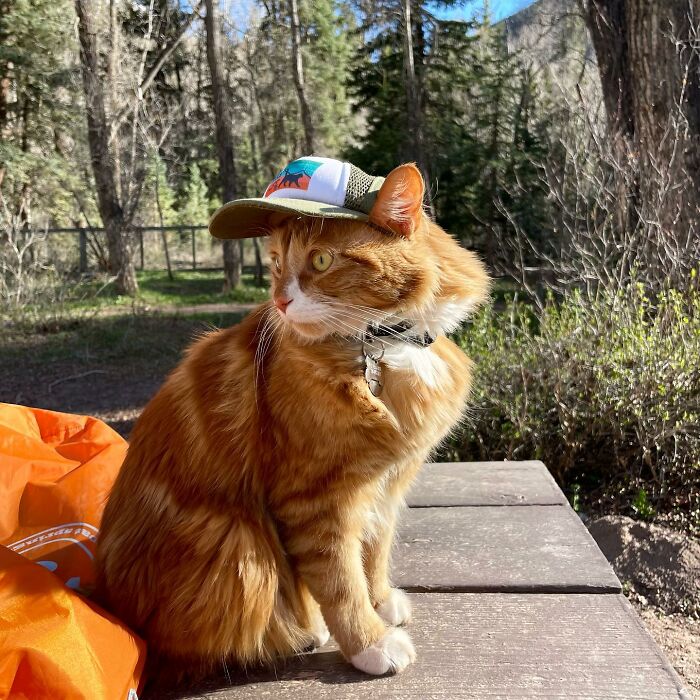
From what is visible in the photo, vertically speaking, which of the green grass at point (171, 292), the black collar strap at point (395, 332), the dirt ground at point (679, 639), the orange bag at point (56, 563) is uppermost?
the black collar strap at point (395, 332)

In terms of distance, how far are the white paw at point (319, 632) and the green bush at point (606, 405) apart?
→ 5.61 feet

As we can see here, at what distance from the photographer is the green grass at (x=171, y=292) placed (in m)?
9.52

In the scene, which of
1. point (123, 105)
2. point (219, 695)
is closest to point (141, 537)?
point (219, 695)

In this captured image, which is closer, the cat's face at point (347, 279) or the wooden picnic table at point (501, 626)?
the wooden picnic table at point (501, 626)

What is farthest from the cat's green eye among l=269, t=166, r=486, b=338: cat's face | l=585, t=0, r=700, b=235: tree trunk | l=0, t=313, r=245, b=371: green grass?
l=0, t=313, r=245, b=371: green grass

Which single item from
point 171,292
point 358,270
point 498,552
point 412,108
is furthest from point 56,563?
point 171,292

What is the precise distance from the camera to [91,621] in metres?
1.17

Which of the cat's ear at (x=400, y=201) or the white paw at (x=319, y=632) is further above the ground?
the cat's ear at (x=400, y=201)

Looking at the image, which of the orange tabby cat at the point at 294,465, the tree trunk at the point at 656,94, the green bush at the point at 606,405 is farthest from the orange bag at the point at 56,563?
the tree trunk at the point at 656,94

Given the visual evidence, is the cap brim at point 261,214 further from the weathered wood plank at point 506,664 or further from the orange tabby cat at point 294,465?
the weathered wood plank at point 506,664

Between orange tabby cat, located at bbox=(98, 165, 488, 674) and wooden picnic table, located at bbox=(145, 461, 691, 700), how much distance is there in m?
0.07

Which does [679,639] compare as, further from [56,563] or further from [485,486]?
[56,563]

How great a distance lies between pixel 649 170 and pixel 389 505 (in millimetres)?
3544

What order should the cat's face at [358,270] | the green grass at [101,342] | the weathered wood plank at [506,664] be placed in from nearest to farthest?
1. the weathered wood plank at [506,664]
2. the cat's face at [358,270]
3. the green grass at [101,342]
